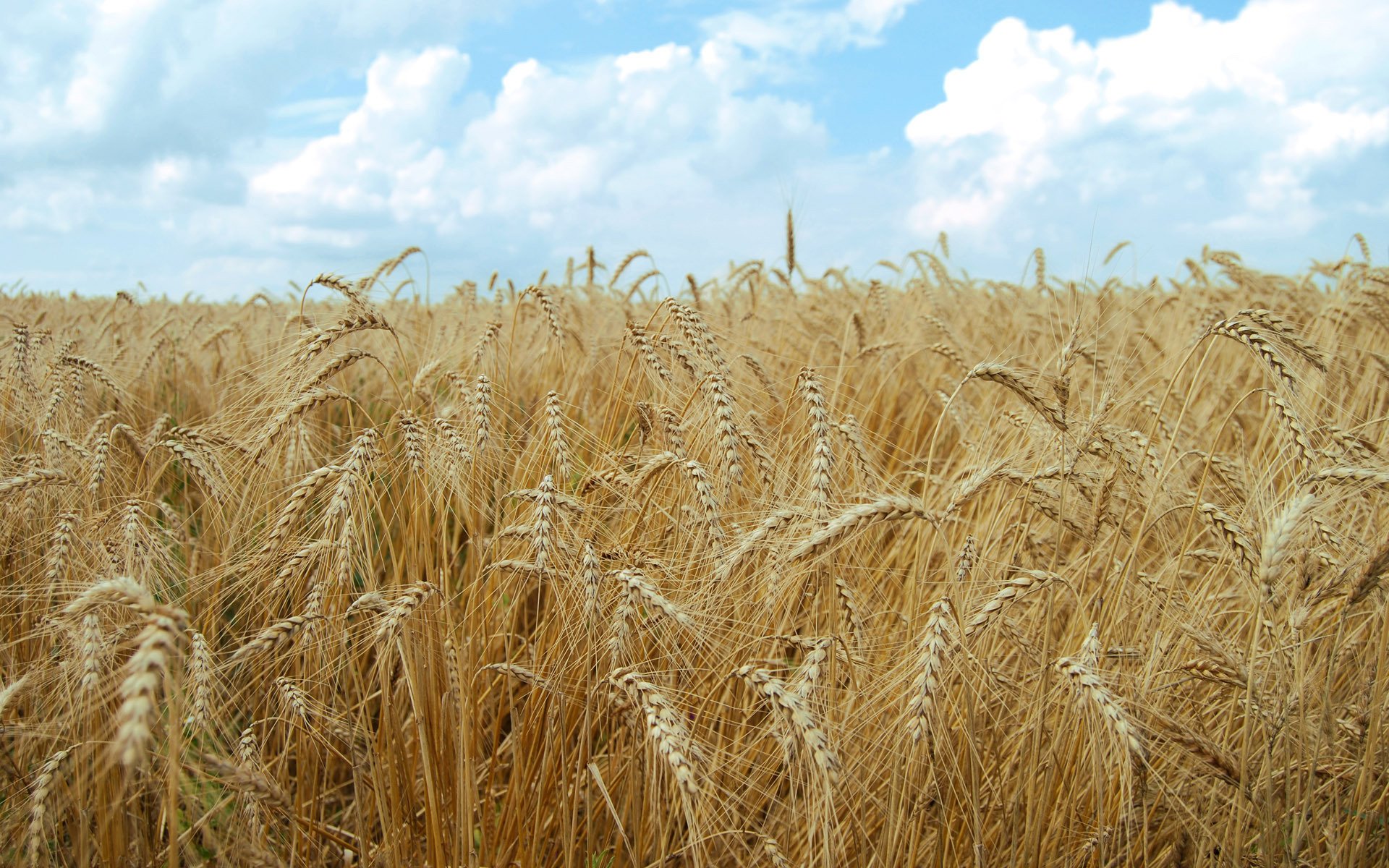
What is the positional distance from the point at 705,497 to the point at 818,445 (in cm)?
26

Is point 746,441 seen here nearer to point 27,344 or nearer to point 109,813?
point 109,813

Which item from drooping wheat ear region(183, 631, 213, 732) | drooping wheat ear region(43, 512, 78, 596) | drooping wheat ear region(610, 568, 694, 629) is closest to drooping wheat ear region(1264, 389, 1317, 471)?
drooping wheat ear region(610, 568, 694, 629)

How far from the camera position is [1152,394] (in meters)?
3.42

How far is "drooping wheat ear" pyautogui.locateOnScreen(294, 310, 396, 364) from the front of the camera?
1819mm

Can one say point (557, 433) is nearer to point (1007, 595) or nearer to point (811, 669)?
point (811, 669)

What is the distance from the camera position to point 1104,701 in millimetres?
1324

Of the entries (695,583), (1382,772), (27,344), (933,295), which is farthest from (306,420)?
(933,295)

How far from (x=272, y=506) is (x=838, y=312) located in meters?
4.01

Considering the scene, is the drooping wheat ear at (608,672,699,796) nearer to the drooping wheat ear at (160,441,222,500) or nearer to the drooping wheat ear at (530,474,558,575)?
the drooping wheat ear at (530,474,558,575)

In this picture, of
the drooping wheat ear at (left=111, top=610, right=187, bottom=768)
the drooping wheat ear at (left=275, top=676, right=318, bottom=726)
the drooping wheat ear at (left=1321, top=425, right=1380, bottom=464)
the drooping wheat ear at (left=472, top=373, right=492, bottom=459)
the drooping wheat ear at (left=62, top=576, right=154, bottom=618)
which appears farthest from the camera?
the drooping wheat ear at (left=1321, top=425, right=1380, bottom=464)

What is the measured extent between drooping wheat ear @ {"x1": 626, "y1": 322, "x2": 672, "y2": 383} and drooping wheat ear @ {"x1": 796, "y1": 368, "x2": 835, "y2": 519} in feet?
1.26

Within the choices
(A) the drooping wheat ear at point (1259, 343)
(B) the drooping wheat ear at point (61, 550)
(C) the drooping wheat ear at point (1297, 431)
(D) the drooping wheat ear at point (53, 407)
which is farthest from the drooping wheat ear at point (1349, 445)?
(D) the drooping wheat ear at point (53, 407)

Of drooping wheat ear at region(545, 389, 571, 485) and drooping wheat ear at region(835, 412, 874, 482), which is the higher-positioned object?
drooping wheat ear at region(545, 389, 571, 485)

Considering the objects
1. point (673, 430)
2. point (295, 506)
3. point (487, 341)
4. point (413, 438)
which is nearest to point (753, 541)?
point (673, 430)
